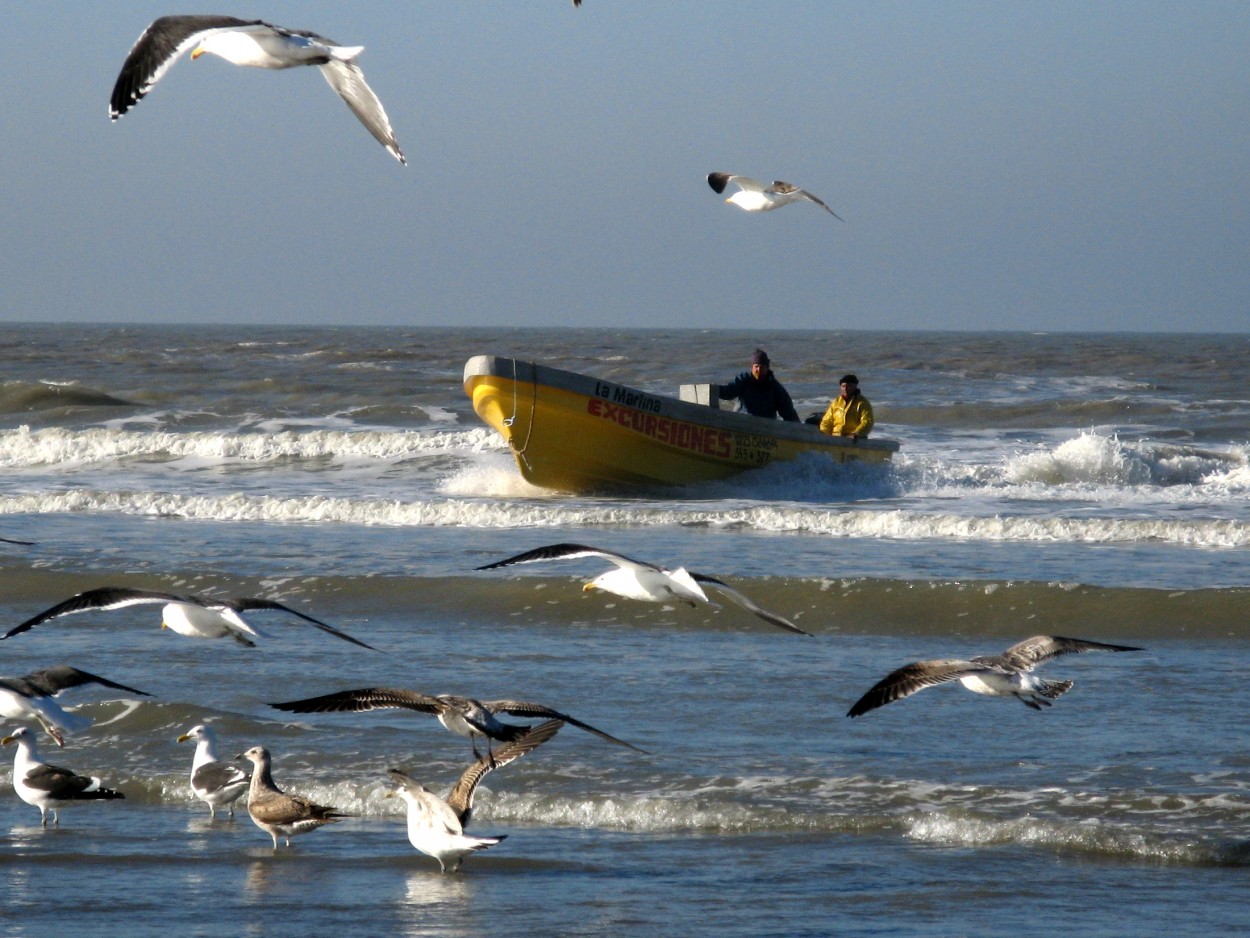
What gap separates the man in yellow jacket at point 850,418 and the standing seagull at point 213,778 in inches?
473

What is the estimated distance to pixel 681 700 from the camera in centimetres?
823

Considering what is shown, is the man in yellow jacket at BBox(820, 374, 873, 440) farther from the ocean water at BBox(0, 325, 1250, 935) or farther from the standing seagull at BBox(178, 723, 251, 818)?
the standing seagull at BBox(178, 723, 251, 818)

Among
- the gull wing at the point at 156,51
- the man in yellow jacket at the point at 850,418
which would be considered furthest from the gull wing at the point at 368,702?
the man in yellow jacket at the point at 850,418

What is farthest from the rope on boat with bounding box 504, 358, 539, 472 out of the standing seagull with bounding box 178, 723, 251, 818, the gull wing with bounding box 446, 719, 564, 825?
the gull wing with bounding box 446, 719, 564, 825

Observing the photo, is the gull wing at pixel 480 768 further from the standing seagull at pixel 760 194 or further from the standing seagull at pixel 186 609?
the standing seagull at pixel 760 194

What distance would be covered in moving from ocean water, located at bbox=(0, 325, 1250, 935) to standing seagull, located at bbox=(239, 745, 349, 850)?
0.12 meters

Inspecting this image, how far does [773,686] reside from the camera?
859cm

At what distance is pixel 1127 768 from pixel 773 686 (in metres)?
2.22

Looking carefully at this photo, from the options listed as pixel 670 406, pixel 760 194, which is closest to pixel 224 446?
pixel 670 406

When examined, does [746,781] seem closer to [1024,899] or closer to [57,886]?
[1024,899]

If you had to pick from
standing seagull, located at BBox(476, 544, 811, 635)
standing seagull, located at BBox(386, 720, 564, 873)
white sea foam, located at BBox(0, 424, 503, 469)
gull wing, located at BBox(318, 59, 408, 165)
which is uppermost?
gull wing, located at BBox(318, 59, 408, 165)

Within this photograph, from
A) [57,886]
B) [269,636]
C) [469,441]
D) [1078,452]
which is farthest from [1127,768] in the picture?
[469,441]

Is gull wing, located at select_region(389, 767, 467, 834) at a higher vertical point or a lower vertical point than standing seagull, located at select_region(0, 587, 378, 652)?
lower

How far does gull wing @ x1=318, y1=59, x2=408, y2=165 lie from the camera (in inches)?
231
